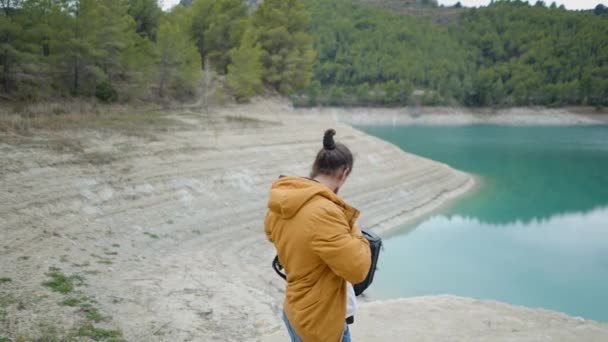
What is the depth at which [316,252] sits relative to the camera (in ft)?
6.63

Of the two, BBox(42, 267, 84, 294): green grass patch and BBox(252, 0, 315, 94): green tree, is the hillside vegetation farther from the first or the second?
BBox(42, 267, 84, 294): green grass patch

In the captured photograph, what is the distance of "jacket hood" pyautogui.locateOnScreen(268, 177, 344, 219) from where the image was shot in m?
2.05

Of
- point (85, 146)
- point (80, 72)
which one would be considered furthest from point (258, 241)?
point (80, 72)

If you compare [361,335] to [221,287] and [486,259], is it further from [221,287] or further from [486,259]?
[486,259]

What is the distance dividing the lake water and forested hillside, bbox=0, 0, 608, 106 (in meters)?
12.2

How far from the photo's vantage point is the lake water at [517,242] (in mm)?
10523

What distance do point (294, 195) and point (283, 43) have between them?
26.9 metres

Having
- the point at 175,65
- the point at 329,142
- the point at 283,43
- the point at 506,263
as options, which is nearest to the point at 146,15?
the point at 175,65

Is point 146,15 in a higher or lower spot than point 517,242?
higher

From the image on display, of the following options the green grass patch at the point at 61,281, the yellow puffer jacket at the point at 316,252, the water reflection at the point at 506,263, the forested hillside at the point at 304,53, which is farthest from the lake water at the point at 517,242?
the forested hillside at the point at 304,53

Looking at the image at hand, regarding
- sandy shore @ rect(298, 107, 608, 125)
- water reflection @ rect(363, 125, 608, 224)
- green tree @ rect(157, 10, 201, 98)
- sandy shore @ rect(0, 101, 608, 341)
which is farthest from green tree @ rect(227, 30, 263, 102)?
sandy shore @ rect(298, 107, 608, 125)

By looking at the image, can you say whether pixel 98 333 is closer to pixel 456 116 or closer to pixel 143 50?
pixel 143 50

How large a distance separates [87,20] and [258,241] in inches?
421

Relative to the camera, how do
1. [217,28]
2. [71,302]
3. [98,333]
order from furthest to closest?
[217,28] → [71,302] → [98,333]
